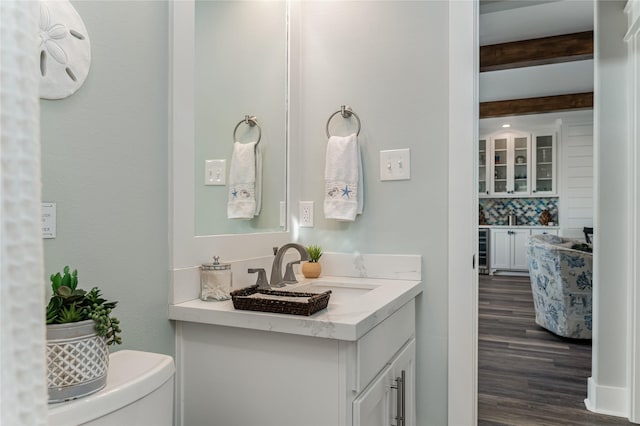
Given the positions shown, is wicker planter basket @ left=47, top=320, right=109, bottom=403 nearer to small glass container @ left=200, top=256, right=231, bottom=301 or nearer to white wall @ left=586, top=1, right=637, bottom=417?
small glass container @ left=200, top=256, right=231, bottom=301

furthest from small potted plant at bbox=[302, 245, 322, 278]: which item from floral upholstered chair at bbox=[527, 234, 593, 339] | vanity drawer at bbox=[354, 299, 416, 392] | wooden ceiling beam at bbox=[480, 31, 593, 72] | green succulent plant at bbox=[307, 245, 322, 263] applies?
wooden ceiling beam at bbox=[480, 31, 593, 72]

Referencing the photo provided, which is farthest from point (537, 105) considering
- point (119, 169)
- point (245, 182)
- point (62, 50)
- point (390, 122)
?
point (62, 50)

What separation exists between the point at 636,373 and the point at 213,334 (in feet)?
7.77

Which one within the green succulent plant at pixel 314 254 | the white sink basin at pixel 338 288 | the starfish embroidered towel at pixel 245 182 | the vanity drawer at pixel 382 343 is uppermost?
the starfish embroidered towel at pixel 245 182

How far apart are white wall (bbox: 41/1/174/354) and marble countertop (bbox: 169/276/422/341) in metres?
0.11

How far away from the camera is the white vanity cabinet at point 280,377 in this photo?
1.09 m

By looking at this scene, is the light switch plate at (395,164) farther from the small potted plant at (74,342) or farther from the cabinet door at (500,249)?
the cabinet door at (500,249)

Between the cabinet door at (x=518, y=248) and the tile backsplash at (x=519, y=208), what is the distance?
261mm

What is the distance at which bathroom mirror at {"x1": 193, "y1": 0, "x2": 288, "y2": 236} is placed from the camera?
56.3 inches

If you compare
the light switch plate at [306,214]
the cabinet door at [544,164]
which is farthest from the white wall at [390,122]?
the cabinet door at [544,164]

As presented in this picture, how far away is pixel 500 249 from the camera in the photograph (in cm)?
746

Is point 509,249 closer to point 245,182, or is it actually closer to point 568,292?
point 568,292

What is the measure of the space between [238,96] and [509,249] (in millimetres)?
6877

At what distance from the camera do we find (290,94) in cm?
196
